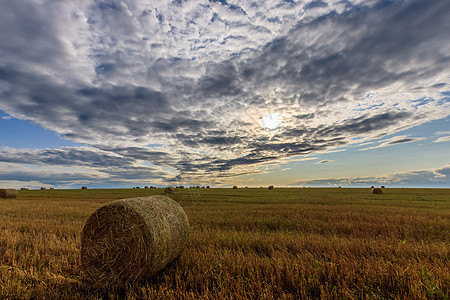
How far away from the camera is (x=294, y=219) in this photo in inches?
488

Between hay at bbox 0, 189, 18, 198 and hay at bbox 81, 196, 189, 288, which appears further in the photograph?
hay at bbox 0, 189, 18, 198

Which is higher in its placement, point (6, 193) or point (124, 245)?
point (6, 193)

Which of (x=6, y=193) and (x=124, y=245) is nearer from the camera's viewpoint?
(x=124, y=245)

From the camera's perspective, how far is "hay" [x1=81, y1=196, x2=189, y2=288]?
5.32 meters

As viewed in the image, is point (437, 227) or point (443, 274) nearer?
point (443, 274)

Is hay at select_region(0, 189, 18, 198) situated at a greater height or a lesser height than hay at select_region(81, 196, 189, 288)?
greater

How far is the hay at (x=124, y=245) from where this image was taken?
17.4ft

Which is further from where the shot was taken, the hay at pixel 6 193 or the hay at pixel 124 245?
the hay at pixel 6 193

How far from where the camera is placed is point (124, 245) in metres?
5.48

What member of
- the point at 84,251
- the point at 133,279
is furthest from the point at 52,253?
the point at 133,279

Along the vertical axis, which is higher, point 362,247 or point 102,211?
point 102,211

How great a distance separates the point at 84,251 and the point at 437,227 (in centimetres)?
1365

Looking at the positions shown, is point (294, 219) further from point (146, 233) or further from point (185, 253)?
point (146, 233)

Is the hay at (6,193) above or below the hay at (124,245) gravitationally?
above
